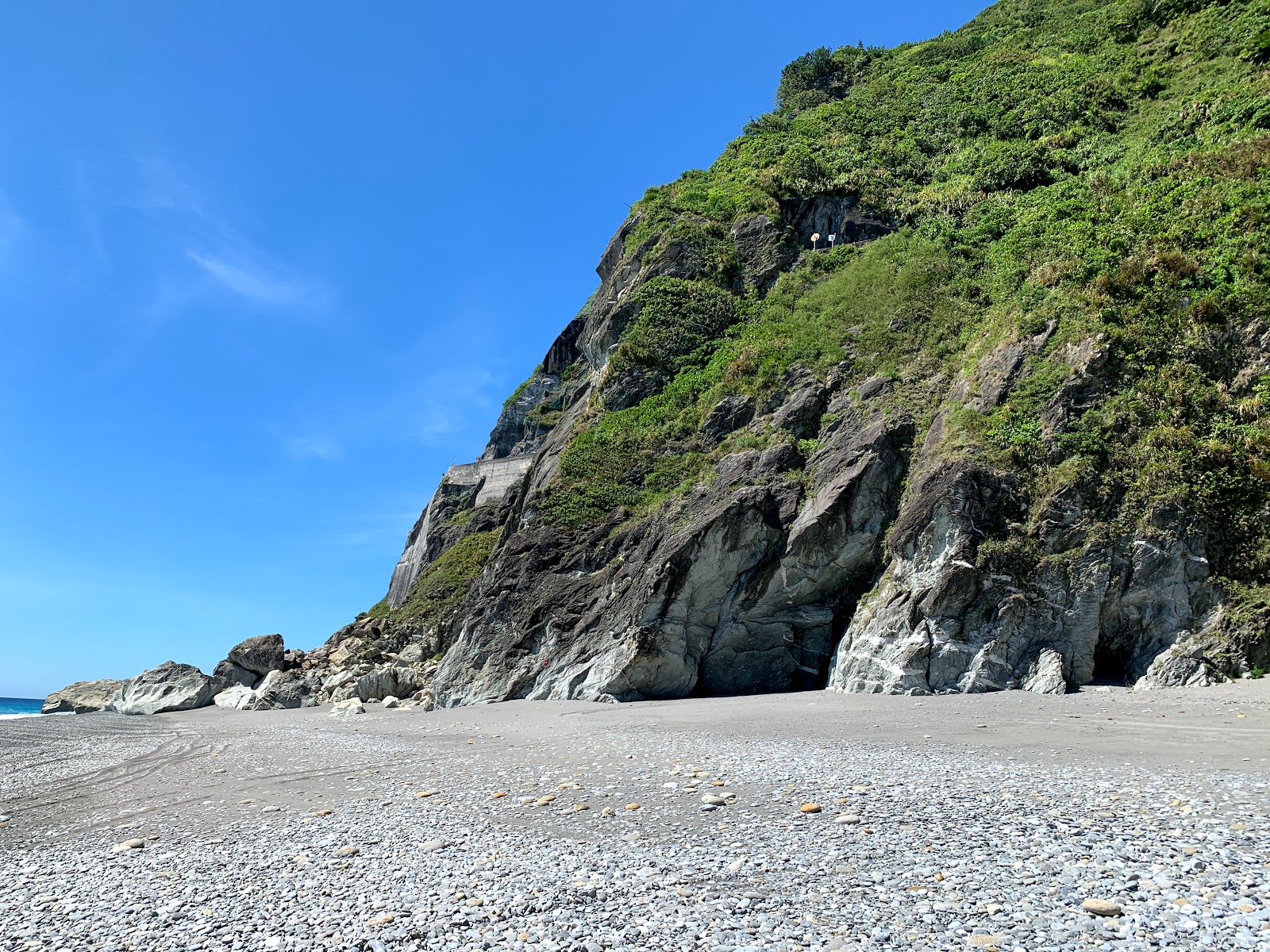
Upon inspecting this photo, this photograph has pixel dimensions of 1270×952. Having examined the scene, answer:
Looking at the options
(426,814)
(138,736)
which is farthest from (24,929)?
(138,736)

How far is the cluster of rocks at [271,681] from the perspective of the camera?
27.6 metres

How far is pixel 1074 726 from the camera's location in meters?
10.5

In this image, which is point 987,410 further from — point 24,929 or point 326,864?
point 24,929

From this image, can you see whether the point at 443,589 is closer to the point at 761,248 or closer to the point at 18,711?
the point at 761,248

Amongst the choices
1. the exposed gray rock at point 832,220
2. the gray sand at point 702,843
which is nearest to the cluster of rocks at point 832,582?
the exposed gray rock at point 832,220

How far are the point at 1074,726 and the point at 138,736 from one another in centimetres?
2162

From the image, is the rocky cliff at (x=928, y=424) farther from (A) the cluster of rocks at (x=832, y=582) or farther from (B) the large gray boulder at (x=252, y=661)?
(B) the large gray boulder at (x=252, y=661)

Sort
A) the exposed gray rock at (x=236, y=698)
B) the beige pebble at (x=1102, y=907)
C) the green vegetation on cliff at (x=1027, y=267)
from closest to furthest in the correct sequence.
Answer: the beige pebble at (x=1102, y=907) < the green vegetation on cliff at (x=1027, y=267) < the exposed gray rock at (x=236, y=698)

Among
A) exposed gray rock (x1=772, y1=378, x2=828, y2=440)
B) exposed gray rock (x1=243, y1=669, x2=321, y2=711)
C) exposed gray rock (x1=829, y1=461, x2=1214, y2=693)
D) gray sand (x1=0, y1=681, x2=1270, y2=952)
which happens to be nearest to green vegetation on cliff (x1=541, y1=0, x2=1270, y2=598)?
exposed gray rock (x1=829, y1=461, x2=1214, y2=693)

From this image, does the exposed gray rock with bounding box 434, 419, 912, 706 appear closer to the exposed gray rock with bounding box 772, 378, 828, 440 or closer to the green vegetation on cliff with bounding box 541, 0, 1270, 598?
the exposed gray rock with bounding box 772, 378, 828, 440

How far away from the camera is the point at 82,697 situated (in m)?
35.8

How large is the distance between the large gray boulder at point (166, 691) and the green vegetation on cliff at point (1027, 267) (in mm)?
18368

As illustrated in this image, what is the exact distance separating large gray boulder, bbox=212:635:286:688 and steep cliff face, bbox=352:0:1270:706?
407 cm

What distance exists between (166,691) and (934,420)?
1288 inches
